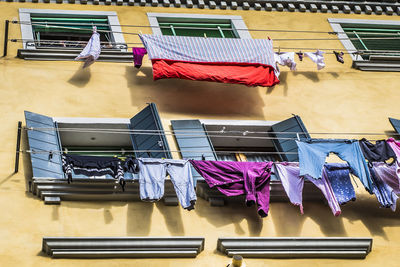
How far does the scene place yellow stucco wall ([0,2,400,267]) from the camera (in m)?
15.3

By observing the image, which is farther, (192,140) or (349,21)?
(349,21)

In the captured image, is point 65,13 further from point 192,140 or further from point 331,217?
point 331,217

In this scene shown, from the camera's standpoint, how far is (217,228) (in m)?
15.8

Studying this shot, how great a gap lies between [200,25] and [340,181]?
7.72m

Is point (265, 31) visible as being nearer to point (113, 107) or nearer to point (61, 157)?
point (113, 107)

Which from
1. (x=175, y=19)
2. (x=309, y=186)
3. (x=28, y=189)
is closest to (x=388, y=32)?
(x=175, y=19)

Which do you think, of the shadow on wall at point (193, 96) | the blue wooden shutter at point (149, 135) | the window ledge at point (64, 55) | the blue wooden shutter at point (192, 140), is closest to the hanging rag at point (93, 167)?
the blue wooden shutter at point (149, 135)

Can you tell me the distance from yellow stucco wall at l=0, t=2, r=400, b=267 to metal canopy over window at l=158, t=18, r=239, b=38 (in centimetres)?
49

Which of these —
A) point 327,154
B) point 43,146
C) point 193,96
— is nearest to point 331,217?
point 327,154

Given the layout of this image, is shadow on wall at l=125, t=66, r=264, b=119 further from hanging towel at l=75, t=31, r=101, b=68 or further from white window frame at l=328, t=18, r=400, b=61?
white window frame at l=328, t=18, r=400, b=61

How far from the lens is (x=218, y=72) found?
750 inches

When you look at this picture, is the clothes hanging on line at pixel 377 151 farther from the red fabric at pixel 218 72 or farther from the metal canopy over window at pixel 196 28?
the metal canopy over window at pixel 196 28

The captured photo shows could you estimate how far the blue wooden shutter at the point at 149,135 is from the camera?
55.8 feet

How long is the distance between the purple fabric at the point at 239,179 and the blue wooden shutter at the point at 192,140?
0.82 meters
